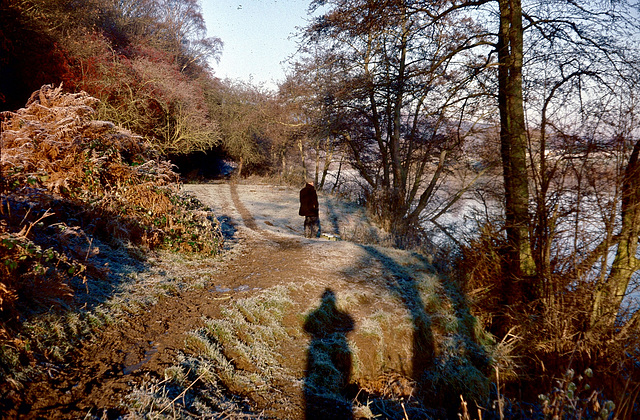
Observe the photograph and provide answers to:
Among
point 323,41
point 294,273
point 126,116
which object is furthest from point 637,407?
point 126,116

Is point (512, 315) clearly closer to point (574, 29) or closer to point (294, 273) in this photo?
point (294, 273)

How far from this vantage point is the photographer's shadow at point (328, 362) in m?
2.86

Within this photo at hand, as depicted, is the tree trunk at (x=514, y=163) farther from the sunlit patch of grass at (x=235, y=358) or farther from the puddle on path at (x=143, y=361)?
the puddle on path at (x=143, y=361)

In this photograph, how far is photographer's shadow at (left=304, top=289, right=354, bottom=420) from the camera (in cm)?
286

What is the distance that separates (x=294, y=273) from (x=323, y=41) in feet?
25.5

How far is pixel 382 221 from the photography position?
12.5 m

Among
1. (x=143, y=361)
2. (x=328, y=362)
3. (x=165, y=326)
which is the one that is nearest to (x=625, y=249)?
(x=328, y=362)

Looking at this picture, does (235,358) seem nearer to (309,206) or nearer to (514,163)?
(514,163)

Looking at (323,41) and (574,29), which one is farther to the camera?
(323,41)

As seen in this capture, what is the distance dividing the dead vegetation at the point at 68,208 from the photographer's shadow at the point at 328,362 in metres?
2.03

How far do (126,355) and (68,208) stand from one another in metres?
2.79

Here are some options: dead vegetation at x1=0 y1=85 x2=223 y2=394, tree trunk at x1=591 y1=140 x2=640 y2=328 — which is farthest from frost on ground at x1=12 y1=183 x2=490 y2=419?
tree trunk at x1=591 y1=140 x2=640 y2=328

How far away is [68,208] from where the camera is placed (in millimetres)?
4461

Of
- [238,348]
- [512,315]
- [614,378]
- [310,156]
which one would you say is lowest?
[614,378]
